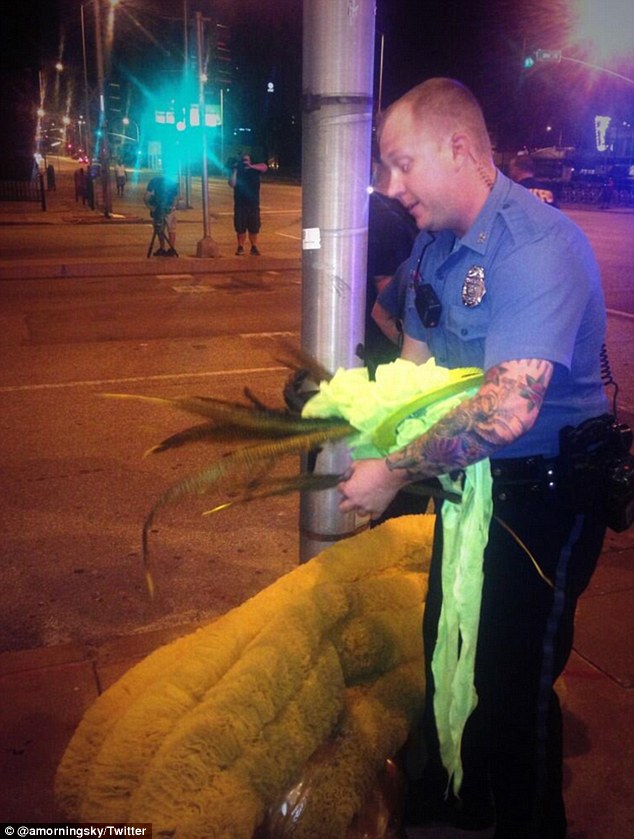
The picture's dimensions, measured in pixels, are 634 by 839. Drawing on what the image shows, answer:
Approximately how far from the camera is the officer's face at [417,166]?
198 cm

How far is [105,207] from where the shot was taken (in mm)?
27547

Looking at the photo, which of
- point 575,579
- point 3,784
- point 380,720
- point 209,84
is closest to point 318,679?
point 380,720

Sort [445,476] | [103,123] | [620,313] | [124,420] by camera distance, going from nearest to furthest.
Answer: [445,476] → [124,420] → [620,313] → [103,123]

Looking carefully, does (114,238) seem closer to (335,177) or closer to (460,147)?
(335,177)

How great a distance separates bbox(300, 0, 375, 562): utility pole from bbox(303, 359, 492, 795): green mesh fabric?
0.80 m

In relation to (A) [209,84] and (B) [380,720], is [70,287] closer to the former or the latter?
(A) [209,84]

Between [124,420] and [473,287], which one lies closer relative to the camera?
[473,287]

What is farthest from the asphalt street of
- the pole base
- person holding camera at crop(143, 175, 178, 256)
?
→ person holding camera at crop(143, 175, 178, 256)

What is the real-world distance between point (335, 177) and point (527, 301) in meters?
1.12

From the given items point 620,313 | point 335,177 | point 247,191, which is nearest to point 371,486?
point 335,177

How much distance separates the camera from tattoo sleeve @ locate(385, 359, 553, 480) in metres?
1.79

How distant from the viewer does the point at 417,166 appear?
199 centimetres

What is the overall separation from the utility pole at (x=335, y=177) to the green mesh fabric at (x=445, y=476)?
80 centimetres

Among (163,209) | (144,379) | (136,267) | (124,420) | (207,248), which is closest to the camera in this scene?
(124,420)
